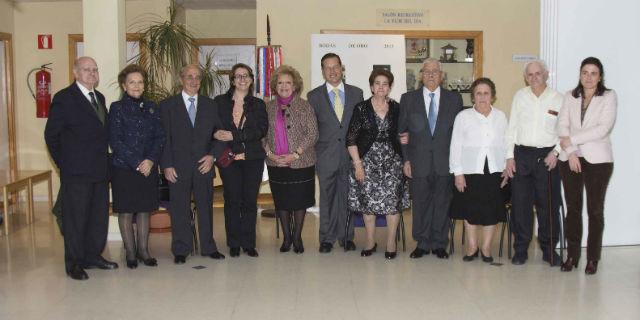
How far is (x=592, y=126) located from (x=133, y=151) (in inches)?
127

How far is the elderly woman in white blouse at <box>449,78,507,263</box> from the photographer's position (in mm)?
4984

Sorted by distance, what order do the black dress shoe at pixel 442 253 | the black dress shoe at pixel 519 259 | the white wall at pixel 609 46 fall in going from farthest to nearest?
the white wall at pixel 609 46, the black dress shoe at pixel 442 253, the black dress shoe at pixel 519 259

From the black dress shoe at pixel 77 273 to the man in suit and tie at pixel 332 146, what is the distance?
6.08ft

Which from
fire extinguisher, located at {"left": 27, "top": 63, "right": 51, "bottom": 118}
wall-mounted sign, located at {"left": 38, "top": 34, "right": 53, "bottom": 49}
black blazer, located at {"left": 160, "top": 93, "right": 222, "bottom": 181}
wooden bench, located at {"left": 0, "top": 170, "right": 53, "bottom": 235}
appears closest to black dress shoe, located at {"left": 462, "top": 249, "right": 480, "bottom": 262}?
black blazer, located at {"left": 160, "top": 93, "right": 222, "bottom": 181}

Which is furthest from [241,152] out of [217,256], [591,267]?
[591,267]

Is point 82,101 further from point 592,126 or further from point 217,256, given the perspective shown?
point 592,126

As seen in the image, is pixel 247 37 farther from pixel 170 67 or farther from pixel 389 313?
pixel 389 313

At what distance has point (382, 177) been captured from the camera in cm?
526

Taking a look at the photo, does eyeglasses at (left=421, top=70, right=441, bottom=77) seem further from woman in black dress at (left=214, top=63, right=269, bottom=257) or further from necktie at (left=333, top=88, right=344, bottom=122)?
woman in black dress at (left=214, top=63, right=269, bottom=257)

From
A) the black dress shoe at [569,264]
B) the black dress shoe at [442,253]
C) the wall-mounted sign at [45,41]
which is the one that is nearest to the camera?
the black dress shoe at [569,264]

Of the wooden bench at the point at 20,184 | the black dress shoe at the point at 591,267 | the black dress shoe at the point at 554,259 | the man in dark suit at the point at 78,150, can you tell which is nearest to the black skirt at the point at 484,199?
the black dress shoe at the point at 554,259

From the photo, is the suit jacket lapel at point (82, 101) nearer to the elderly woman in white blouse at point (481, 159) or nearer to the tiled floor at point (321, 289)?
the tiled floor at point (321, 289)

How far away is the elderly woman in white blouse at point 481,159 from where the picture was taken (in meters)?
4.98

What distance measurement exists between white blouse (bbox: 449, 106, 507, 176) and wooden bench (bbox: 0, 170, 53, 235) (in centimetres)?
439
